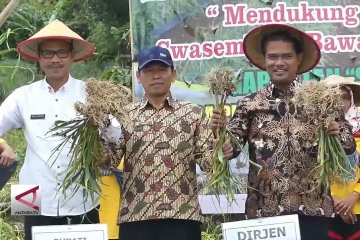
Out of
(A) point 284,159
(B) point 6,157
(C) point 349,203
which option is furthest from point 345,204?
(B) point 6,157

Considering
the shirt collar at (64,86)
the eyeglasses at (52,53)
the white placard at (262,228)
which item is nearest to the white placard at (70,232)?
the white placard at (262,228)

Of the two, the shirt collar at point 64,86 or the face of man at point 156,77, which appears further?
the shirt collar at point 64,86

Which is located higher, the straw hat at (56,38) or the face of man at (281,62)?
the straw hat at (56,38)

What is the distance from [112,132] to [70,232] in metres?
0.53

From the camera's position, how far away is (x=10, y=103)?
14.7 ft

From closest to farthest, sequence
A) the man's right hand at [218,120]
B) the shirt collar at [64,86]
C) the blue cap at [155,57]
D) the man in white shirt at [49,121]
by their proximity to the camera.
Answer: the man's right hand at [218,120] → the blue cap at [155,57] → the man in white shirt at [49,121] → the shirt collar at [64,86]

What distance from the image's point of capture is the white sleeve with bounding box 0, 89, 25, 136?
4449mm

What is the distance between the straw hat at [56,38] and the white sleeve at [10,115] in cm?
33

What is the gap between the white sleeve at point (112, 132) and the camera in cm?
411

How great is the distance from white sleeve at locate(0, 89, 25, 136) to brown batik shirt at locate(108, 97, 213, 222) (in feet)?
2.10

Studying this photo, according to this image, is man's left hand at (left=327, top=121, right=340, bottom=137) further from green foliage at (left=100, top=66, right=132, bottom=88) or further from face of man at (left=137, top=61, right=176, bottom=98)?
green foliage at (left=100, top=66, right=132, bottom=88)

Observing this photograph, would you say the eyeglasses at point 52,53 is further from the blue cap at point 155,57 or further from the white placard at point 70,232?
the white placard at point 70,232

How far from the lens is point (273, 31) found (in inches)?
164

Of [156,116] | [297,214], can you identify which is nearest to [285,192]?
[297,214]
